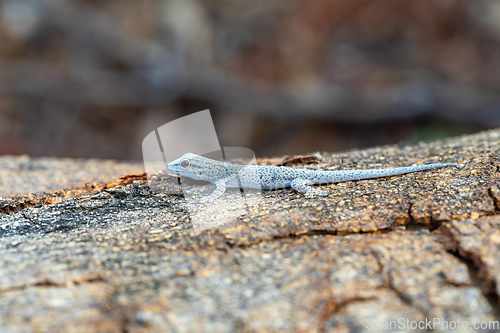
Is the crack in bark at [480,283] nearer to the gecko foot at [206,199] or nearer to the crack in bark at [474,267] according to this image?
the crack in bark at [474,267]

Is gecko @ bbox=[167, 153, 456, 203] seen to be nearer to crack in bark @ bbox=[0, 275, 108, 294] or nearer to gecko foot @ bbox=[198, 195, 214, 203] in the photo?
gecko foot @ bbox=[198, 195, 214, 203]

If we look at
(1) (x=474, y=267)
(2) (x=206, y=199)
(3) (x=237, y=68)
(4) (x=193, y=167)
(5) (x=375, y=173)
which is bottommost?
(1) (x=474, y=267)

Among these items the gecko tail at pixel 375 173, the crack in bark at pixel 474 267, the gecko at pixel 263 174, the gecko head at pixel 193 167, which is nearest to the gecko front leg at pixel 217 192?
the gecko at pixel 263 174

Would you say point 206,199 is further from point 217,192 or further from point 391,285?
point 391,285

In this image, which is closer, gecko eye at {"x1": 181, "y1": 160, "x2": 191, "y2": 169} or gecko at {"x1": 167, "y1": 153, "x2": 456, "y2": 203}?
gecko at {"x1": 167, "y1": 153, "x2": 456, "y2": 203}

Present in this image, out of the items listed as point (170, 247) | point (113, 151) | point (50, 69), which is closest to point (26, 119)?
point (50, 69)

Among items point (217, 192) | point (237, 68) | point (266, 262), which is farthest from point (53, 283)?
point (237, 68)

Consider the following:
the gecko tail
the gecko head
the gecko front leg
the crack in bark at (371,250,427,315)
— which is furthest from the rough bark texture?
the gecko head
